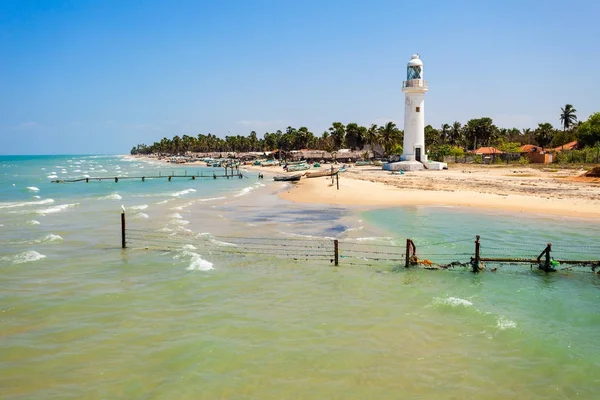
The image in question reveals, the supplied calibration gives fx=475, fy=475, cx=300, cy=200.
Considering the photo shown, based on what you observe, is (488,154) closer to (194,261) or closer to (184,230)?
(184,230)

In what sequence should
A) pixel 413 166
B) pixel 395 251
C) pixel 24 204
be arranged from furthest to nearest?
1. pixel 413 166
2. pixel 24 204
3. pixel 395 251

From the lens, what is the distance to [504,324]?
12375 millimetres

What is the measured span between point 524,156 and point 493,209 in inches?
2230

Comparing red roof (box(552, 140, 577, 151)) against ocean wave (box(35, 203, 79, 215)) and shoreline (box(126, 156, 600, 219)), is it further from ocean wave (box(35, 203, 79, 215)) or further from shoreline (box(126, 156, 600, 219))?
ocean wave (box(35, 203, 79, 215))

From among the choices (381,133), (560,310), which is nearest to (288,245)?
(560,310)

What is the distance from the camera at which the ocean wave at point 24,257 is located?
19969 mm

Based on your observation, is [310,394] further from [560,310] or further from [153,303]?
[560,310]

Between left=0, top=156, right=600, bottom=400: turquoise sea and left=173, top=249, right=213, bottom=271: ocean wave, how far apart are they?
8 cm

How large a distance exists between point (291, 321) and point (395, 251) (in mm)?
8864

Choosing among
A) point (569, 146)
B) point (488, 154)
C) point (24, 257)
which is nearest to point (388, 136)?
point (488, 154)

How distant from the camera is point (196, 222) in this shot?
30.1 meters

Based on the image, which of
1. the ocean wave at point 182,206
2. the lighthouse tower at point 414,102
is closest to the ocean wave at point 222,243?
the ocean wave at point 182,206

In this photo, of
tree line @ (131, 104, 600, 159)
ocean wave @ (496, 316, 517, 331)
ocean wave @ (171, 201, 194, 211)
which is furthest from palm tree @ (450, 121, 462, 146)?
ocean wave @ (496, 316, 517, 331)

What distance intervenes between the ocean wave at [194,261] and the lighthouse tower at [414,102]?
53.2 metres
